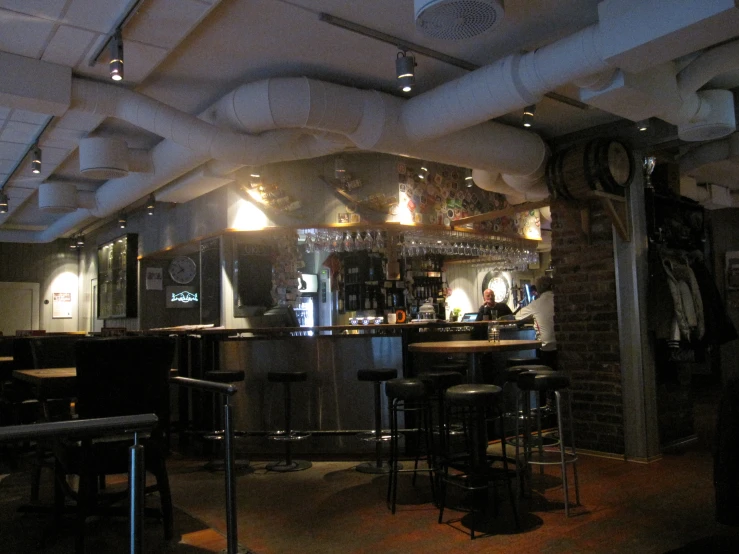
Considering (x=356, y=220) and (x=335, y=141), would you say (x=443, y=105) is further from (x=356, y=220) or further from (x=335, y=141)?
(x=356, y=220)

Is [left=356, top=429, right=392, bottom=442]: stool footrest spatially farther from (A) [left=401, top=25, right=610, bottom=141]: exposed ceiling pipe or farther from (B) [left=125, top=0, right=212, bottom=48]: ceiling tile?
(B) [left=125, top=0, right=212, bottom=48]: ceiling tile

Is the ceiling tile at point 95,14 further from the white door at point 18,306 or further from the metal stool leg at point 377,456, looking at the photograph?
the white door at point 18,306

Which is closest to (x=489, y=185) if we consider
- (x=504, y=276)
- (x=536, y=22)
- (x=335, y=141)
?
(x=335, y=141)

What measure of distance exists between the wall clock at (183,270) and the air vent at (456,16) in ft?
24.3

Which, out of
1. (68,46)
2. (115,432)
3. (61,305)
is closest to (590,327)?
(115,432)

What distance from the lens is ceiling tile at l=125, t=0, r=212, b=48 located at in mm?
3900

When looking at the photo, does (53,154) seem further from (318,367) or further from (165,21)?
(318,367)

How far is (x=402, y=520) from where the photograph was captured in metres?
4.00

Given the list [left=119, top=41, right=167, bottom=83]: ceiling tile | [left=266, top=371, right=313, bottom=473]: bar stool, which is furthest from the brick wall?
[left=119, top=41, right=167, bottom=83]: ceiling tile

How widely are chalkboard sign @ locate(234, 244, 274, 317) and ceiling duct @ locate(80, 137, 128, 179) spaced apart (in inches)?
89.2

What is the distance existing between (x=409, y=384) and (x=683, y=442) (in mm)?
3385

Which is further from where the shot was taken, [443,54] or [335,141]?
[335,141]

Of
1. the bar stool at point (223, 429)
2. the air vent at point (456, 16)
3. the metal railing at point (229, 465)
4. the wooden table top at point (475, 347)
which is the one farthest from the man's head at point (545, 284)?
the metal railing at point (229, 465)

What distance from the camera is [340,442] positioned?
604 centimetres
